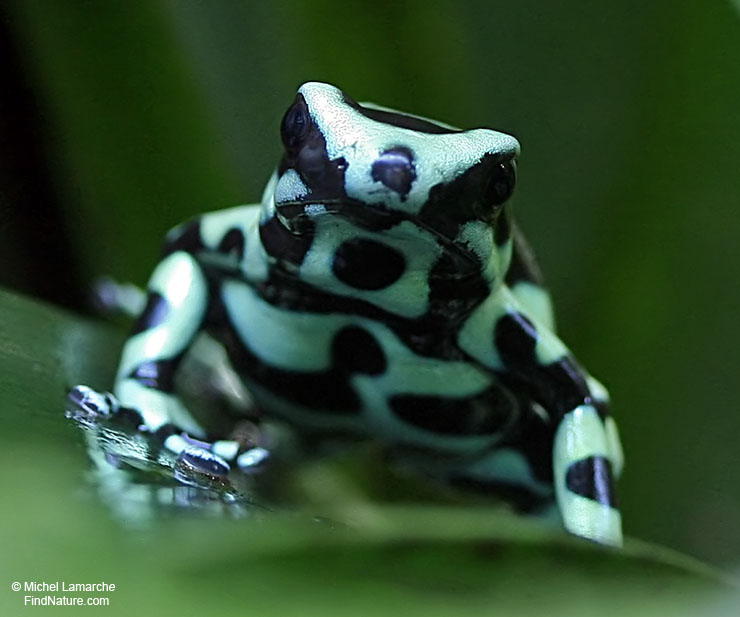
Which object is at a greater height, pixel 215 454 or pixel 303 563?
pixel 215 454

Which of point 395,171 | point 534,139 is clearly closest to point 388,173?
point 395,171

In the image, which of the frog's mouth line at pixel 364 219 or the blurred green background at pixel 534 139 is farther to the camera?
the blurred green background at pixel 534 139

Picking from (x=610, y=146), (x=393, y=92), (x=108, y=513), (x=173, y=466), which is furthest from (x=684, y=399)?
(x=108, y=513)

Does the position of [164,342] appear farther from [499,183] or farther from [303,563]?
[303,563]

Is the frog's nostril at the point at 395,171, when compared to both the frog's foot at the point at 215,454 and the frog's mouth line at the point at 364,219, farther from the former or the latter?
the frog's foot at the point at 215,454

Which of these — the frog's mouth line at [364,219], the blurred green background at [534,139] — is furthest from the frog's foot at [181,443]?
the blurred green background at [534,139]

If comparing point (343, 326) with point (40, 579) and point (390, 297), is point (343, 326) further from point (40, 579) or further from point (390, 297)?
point (40, 579)
